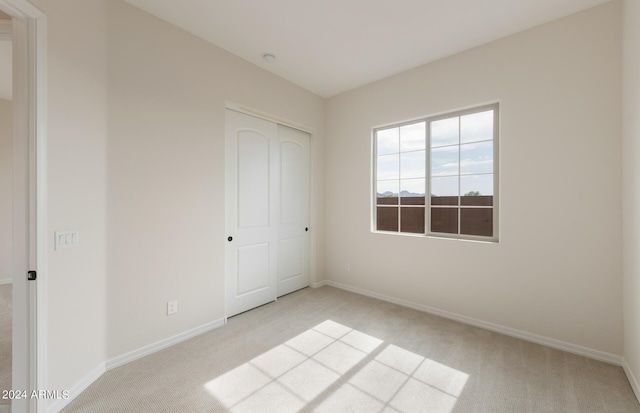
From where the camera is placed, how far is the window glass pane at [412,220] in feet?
10.6

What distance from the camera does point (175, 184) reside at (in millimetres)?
2379

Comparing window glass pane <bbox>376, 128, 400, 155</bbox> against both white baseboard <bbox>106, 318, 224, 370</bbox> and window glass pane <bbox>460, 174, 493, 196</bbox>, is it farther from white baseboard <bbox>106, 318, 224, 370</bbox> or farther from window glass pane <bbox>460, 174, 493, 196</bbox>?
white baseboard <bbox>106, 318, 224, 370</bbox>

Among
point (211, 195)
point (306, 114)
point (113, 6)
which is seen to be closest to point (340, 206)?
point (306, 114)

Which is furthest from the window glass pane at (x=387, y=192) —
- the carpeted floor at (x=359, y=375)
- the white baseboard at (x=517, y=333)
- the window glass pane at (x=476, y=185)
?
the carpeted floor at (x=359, y=375)

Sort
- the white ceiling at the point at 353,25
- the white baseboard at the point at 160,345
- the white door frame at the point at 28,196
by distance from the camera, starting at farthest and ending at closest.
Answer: the white ceiling at the point at 353,25 < the white baseboard at the point at 160,345 < the white door frame at the point at 28,196

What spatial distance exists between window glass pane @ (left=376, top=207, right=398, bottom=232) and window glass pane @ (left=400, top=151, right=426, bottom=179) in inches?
19.2

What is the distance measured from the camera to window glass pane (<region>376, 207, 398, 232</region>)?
3463mm

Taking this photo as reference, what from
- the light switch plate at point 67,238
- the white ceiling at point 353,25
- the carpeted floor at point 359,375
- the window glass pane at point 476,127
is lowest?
the carpeted floor at point 359,375

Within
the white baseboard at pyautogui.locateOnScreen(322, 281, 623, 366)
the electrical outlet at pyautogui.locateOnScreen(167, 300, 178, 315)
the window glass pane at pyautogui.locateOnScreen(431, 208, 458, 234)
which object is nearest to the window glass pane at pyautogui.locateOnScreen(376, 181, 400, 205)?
the window glass pane at pyautogui.locateOnScreen(431, 208, 458, 234)

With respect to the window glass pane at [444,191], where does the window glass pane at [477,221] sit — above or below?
below

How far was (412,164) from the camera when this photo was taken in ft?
10.8

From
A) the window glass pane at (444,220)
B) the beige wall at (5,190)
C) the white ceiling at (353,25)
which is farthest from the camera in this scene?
the beige wall at (5,190)

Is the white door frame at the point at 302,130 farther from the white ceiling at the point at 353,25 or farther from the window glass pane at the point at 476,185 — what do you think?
the window glass pane at the point at 476,185

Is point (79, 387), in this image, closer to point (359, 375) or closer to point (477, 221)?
point (359, 375)
